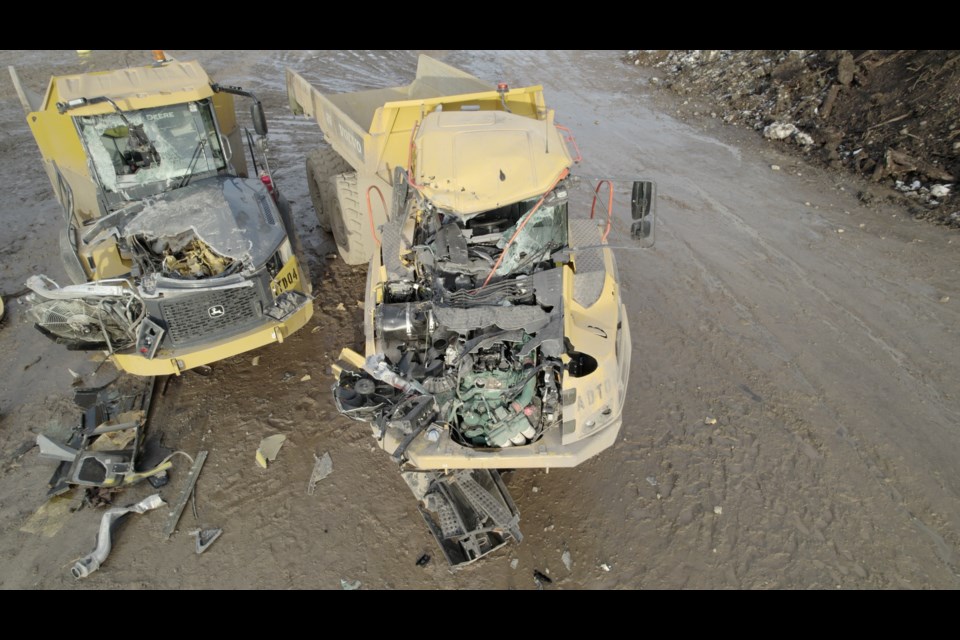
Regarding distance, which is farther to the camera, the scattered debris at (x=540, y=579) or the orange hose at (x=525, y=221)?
the orange hose at (x=525, y=221)

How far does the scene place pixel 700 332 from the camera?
6.31m

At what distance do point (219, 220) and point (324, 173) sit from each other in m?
2.49

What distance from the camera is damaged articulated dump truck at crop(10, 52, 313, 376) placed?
16.5 ft

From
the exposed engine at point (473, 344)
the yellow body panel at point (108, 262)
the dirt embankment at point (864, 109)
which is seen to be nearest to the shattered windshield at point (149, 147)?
the yellow body panel at point (108, 262)

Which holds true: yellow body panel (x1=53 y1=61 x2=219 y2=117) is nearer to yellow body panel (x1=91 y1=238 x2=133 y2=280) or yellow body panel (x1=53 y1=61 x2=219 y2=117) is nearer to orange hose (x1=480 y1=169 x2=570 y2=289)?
yellow body panel (x1=91 y1=238 x2=133 y2=280)

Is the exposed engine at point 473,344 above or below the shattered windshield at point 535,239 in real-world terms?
below

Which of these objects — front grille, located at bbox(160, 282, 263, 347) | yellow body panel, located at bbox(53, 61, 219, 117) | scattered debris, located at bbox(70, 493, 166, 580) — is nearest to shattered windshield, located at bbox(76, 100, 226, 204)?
yellow body panel, located at bbox(53, 61, 219, 117)

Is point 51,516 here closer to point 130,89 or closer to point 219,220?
point 219,220

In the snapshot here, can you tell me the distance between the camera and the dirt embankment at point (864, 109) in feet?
28.0

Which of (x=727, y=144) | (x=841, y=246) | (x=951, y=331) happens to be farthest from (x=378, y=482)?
(x=727, y=144)

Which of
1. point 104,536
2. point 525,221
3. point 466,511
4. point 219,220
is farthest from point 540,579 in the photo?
point 219,220

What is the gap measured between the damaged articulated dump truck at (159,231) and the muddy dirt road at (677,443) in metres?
0.85

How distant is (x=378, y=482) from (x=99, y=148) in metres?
4.65

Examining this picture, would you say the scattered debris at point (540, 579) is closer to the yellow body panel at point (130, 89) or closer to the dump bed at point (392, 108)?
the dump bed at point (392, 108)
